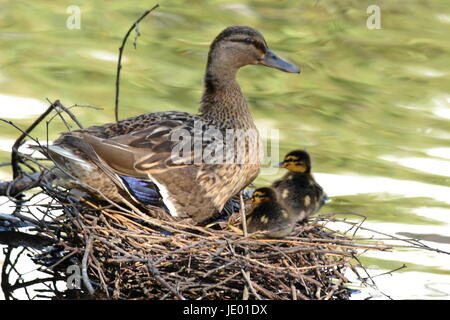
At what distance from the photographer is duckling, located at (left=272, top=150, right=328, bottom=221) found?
5445 mm

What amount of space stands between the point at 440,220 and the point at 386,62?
2.59 meters

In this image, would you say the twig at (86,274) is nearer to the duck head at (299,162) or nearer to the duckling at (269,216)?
the duckling at (269,216)

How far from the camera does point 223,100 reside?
5773 millimetres

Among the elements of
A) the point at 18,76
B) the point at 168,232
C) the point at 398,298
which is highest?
the point at 18,76

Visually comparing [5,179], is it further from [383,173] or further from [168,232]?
[383,173]

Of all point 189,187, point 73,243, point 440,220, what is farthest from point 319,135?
point 73,243

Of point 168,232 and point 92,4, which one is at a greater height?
point 92,4

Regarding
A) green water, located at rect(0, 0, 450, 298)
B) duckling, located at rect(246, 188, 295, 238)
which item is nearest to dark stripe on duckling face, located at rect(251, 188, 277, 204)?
duckling, located at rect(246, 188, 295, 238)

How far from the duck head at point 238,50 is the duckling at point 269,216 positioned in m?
0.89

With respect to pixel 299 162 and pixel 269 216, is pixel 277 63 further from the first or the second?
pixel 269 216

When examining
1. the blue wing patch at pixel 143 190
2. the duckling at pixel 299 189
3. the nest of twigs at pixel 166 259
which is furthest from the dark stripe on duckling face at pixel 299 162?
the blue wing patch at pixel 143 190

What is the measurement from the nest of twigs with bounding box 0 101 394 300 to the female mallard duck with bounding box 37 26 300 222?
5.2 inches

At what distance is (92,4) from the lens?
9.28 meters

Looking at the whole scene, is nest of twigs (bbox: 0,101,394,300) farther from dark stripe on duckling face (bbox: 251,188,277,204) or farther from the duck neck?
the duck neck
